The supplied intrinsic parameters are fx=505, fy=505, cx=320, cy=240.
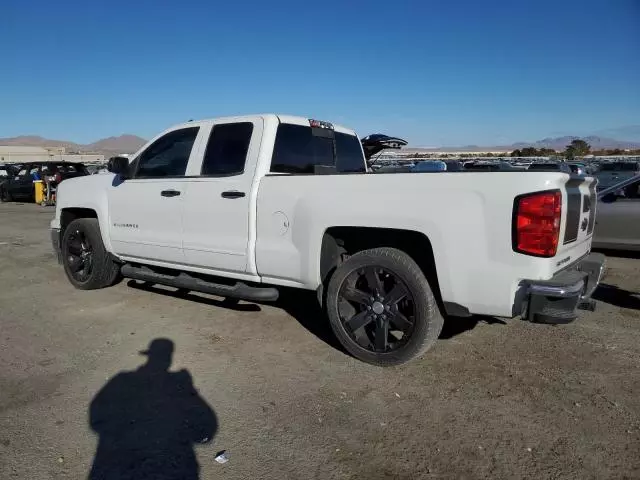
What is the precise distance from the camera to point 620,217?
848 cm

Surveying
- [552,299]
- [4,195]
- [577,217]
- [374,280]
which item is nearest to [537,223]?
[552,299]

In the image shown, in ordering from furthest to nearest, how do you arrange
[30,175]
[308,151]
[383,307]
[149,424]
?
[30,175] → [308,151] → [383,307] → [149,424]

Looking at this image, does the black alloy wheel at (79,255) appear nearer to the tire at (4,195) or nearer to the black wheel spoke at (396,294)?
the black wheel spoke at (396,294)

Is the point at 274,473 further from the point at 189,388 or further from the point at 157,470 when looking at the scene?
the point at 189,388

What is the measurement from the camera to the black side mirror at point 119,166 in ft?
17.8

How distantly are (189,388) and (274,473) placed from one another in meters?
1.20

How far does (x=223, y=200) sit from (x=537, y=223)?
2676mm

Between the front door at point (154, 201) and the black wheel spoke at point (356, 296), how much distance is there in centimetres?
194

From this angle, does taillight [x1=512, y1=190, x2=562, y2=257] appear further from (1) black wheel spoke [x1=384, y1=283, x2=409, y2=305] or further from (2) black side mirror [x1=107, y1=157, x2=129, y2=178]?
(2) black side mirror [x1=107, y1=157, x2=129, y2=178]

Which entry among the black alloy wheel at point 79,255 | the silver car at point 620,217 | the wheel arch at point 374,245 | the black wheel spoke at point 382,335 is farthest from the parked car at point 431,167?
the black alloy wheel at point 79,255

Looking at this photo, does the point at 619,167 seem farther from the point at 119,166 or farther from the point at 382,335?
the point at 119,166

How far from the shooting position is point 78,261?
20.5 feet

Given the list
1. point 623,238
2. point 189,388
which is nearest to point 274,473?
point 189,388

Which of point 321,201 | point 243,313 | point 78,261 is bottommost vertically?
point 243,313
